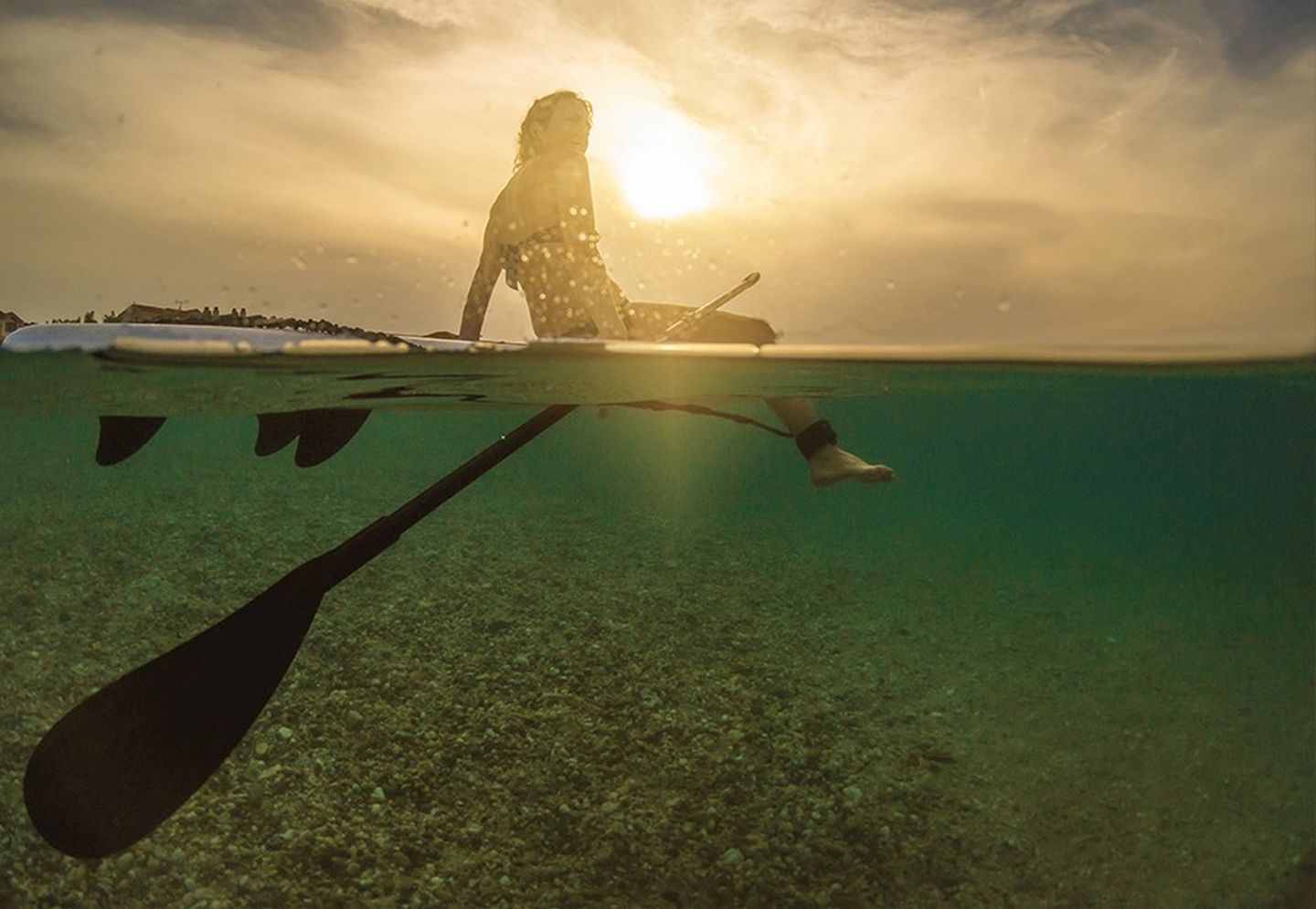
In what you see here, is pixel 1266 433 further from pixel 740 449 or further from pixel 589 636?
pixel 740 449

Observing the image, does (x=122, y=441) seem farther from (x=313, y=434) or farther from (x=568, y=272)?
(x=568, y=272)

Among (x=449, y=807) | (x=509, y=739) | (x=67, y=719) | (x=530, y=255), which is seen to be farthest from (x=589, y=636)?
(x=67, y=719)

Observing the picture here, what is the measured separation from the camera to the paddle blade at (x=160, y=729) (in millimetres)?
3297

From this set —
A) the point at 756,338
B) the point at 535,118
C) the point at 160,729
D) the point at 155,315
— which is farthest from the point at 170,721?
the point at 756,338

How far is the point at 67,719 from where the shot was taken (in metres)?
3.48

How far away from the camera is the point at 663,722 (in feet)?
25.0

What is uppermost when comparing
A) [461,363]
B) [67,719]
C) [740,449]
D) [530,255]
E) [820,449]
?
[530,255]

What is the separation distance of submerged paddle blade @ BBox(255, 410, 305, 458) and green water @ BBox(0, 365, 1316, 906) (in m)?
2.45

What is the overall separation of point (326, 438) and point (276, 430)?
6.86 feet

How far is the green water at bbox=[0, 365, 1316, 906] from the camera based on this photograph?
5.48 meters

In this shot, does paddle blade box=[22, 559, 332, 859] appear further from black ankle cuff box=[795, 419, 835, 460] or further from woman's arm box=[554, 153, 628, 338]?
black ankle cuff box=[795, 419, 835, 460]

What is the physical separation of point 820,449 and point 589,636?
4.66 meters

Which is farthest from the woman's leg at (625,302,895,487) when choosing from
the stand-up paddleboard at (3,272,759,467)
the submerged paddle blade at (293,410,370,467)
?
the submerged paddle blade at (293,410,370,467)

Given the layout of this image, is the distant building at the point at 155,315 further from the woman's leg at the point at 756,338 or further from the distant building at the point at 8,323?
the woman's leg at the point at 756,338
